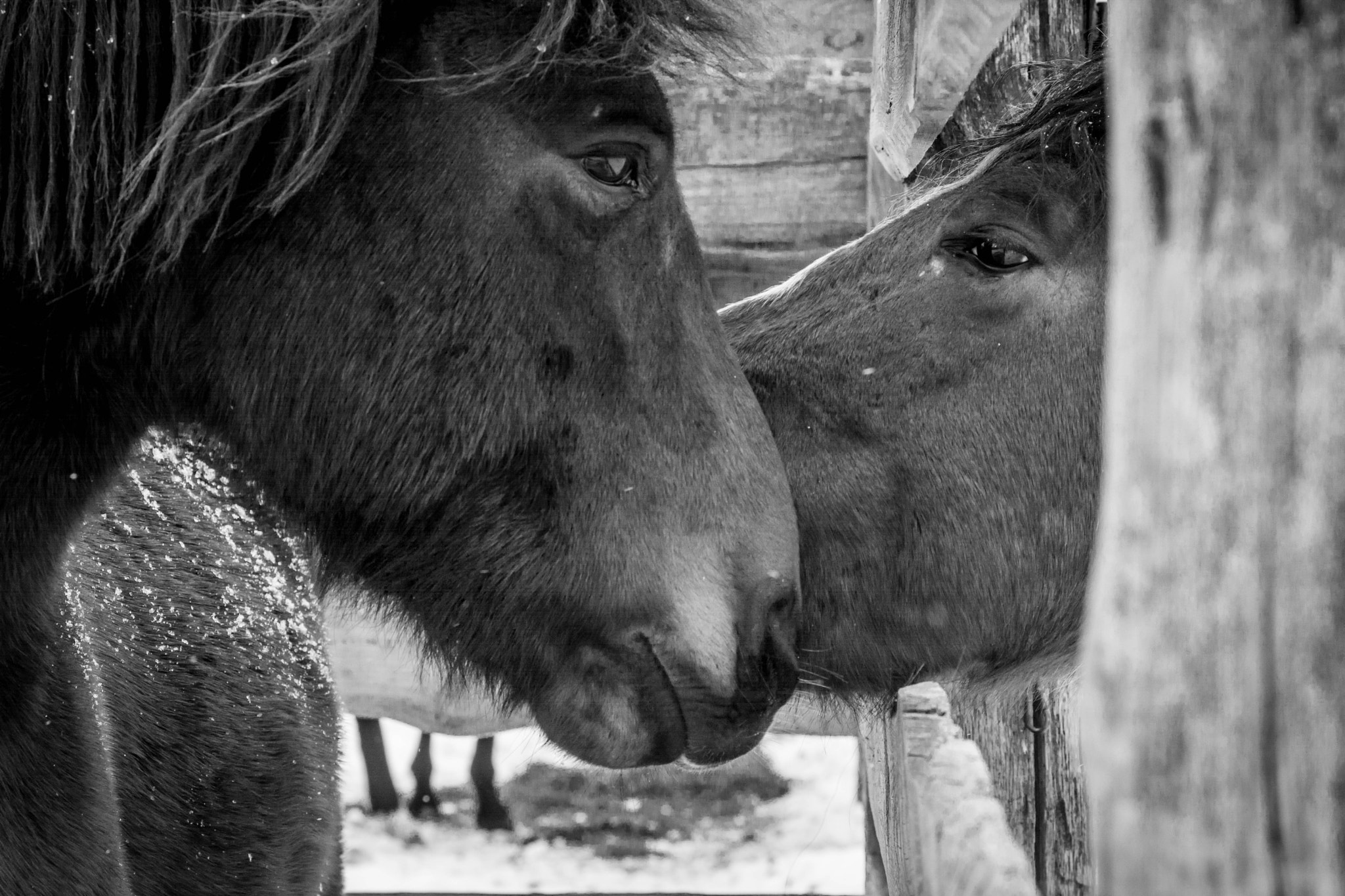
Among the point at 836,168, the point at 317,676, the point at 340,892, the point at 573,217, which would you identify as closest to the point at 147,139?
the point at 573,217

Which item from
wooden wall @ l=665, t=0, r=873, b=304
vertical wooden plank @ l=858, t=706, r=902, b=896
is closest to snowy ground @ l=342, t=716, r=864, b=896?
vertical wooden plank @ l=858, t=706, r=902, b=896

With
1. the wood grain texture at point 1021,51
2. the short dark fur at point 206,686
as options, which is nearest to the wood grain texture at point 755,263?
the wood grain texture at point 1021,51

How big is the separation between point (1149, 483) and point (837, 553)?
56.0 inches

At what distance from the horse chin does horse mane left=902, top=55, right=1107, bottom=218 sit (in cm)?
112

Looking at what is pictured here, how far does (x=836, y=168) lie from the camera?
4.39m

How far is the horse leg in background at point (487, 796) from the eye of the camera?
6.16 meters

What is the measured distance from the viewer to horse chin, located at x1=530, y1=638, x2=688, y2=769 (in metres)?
1.67

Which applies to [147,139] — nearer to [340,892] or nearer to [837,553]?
[837,553]

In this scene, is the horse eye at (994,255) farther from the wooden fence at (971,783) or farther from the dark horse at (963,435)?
the wooden fence at (971,783)

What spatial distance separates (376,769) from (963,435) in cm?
490

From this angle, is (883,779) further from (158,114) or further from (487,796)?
(487,796)


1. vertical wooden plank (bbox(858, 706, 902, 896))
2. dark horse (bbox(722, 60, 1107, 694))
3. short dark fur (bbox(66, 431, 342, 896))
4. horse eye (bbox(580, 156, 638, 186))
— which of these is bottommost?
vertical wooden plank (bbox(858, 706, 902, 896))

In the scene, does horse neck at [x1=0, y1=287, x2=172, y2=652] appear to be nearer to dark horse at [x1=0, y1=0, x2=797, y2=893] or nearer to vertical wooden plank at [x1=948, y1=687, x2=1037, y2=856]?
dark horse at [x1=0, y1=0, x2=797, y2=893]

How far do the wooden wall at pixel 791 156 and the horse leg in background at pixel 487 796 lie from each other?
299cm
